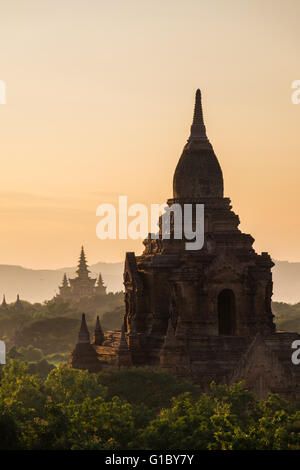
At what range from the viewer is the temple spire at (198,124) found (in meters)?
60.4

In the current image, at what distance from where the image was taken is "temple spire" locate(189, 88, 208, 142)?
198ft

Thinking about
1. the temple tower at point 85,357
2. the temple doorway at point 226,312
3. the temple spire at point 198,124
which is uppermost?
the temple spire at point 198,124

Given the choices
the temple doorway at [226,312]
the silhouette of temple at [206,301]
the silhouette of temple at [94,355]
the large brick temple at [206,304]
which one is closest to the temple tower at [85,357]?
the silhouette of temple at [94,355]

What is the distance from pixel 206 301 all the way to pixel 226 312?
194 cm

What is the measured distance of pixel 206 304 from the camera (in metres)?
55.8

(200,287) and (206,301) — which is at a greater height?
(200,287)

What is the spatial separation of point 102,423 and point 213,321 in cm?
1802

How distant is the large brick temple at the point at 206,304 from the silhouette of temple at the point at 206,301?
0.17ft

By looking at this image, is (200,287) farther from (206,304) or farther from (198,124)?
(198,124)

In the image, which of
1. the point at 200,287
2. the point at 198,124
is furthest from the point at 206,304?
the point at 198,124

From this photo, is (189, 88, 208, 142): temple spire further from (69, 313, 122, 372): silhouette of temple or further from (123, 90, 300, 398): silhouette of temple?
(69, 313, 122, 372): silhouette of temple

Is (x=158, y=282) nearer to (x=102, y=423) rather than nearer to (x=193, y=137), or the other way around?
(x=193, y=137)

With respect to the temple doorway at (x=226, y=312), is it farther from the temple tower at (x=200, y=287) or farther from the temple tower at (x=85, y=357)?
the temple tower at (x=85, y=357)

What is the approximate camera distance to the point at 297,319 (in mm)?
144500
